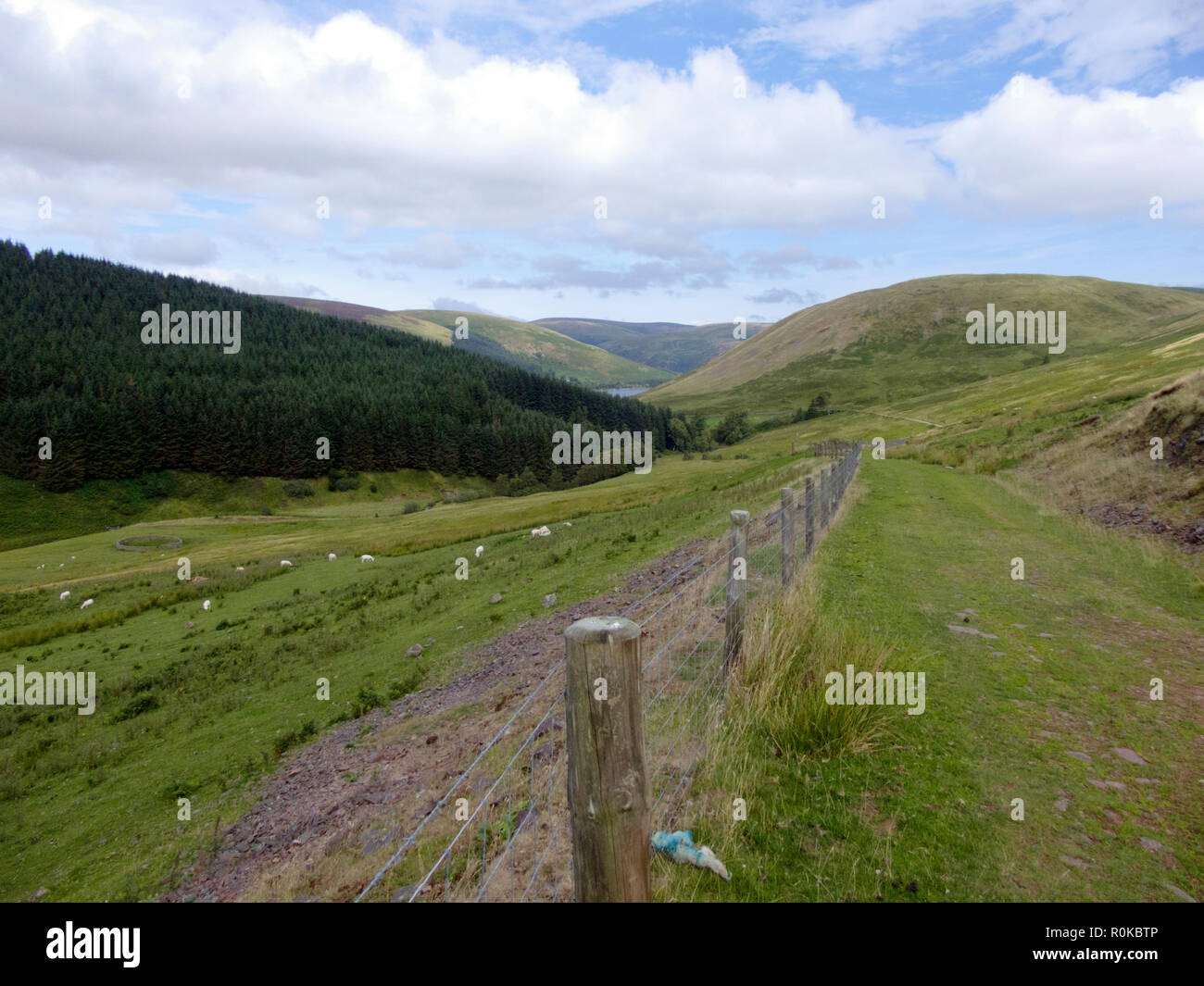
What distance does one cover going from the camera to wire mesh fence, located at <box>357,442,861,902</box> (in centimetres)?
504

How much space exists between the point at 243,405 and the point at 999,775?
5250 inches

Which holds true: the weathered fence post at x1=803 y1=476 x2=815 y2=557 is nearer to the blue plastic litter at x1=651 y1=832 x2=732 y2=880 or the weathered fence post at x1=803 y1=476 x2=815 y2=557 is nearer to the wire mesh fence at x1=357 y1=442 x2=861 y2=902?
the wire mesh fence at x1=357 y1=442 x2=861 y2=902

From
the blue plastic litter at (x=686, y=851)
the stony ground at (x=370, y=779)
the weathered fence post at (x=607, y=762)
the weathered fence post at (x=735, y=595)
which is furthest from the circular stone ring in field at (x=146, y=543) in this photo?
the weathered fence post at (x=607, y=762)

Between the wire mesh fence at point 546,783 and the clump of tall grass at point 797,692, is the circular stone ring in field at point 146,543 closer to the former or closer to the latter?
the wire mesh fence at point 546,783

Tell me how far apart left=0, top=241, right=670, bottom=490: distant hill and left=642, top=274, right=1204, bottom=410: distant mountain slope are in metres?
46.7

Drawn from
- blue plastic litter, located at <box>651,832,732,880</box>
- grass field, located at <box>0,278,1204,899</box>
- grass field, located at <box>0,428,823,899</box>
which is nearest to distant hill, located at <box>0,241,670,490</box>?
grass field, located at <box>0,428,823,899</box>

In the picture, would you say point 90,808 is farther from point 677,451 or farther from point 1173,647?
point 677,451

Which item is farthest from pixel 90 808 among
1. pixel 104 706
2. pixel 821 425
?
pixel 821 425

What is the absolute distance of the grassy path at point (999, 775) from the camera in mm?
4453

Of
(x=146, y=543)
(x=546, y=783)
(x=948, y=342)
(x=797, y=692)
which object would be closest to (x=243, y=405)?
(x=146, y=543)

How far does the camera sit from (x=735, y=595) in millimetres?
→ 7043

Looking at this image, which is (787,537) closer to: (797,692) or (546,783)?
(797,692)
